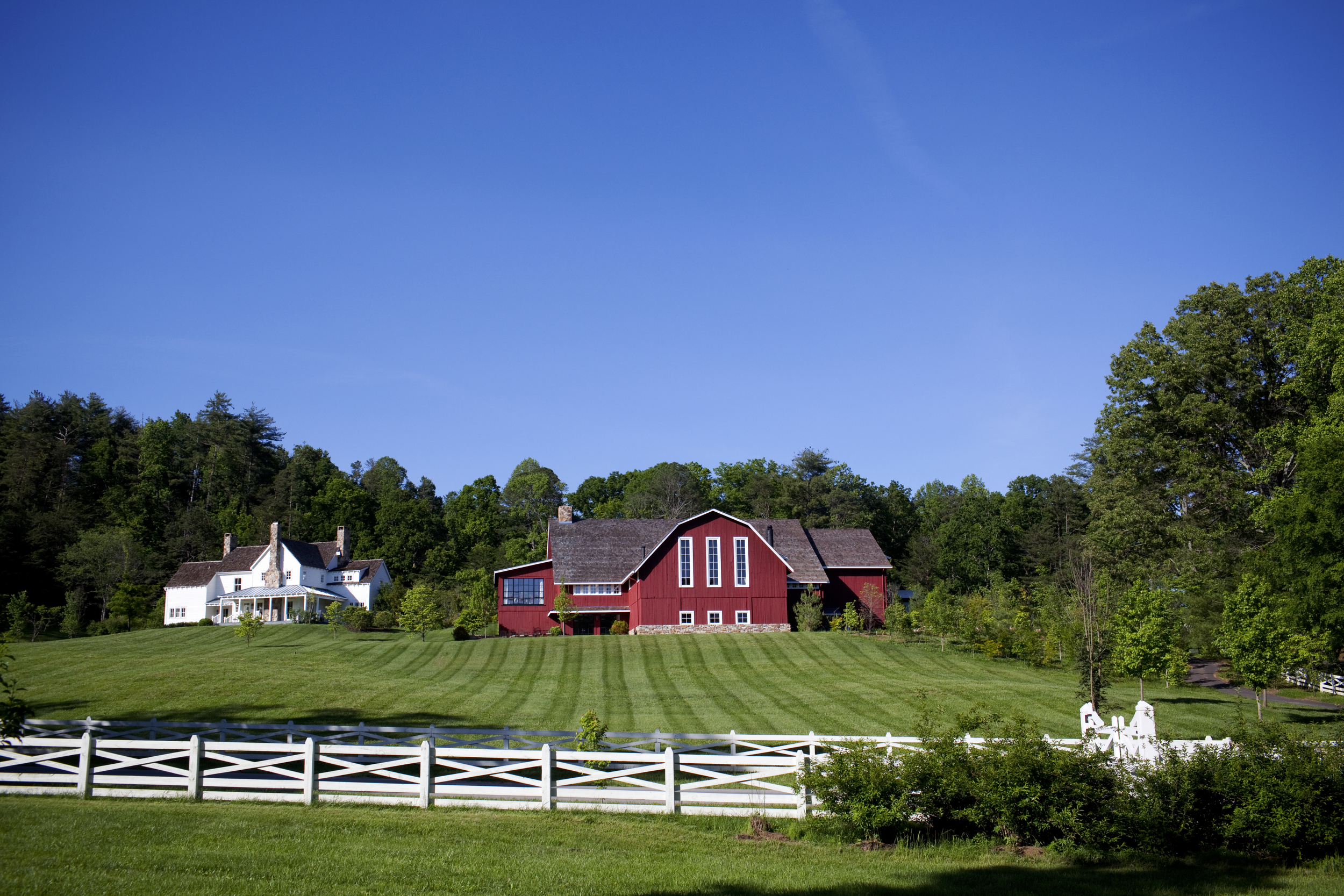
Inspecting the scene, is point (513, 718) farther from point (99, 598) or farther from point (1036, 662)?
point (99, 598)

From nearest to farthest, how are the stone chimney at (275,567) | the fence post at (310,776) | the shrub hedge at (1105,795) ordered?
the shrub hedge at (1105,795) → the fence post at (310,776) → the stone chimney at (275,567)

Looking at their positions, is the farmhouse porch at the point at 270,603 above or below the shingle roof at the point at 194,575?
below

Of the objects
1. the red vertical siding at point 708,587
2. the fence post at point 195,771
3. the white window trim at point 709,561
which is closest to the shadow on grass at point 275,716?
the fence post at point 195,771

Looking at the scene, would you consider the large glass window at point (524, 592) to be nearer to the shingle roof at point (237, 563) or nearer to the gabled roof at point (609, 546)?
the gabled roof at point (609, 546)

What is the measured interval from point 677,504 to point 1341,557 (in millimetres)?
65263

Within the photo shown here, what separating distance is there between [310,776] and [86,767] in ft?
12.4

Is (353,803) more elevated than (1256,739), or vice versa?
(1256,739)

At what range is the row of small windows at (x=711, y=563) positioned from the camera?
46375 mm

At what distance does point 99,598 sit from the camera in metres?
66.8

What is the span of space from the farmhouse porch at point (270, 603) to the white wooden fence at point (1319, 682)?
55.4m

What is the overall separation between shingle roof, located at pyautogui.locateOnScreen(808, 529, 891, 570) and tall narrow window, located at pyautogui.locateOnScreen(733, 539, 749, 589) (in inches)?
274

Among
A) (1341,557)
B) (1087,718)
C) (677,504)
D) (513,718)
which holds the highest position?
(677,504)

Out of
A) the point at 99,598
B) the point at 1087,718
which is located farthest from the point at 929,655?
the point at 99,598

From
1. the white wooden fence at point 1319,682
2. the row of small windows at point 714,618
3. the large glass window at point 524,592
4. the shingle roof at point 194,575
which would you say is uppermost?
the shingle roof at point 194,575
